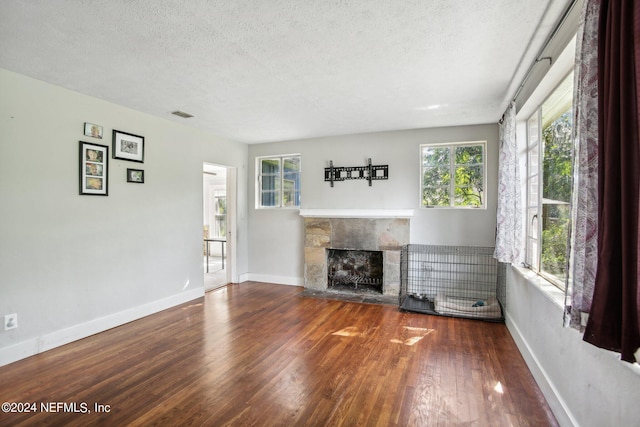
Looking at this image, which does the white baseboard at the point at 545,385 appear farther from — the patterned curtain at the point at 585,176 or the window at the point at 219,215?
the window at the point at 219,215

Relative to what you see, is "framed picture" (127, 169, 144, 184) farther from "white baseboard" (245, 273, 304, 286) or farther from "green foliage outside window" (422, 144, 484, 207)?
"green foliage outside window" (422, 144, 484, 207)

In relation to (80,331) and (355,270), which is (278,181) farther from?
(80,331)

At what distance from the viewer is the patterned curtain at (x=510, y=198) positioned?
3.06 metres

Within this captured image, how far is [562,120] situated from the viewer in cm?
232

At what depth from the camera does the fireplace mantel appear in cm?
460

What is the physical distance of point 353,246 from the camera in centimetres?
492

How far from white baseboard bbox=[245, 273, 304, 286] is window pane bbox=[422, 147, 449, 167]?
2.74m

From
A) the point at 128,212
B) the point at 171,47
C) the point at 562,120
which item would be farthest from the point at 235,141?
the point at 562,120

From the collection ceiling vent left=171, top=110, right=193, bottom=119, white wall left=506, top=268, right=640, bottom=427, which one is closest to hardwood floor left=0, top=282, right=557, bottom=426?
white wall left=506, top=268, right=640, bottom=427

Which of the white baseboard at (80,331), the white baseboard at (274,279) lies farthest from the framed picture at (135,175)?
the white baseboard at (274,279)

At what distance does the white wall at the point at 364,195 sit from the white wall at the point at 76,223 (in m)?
1.45

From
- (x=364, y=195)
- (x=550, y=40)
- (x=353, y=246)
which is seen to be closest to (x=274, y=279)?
(x=353, y=246)

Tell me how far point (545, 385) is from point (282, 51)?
9.82 feet

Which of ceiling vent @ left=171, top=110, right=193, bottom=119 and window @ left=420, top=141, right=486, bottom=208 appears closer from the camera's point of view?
ceiling vent @ left=171, top=110, right=193, bottom=119
